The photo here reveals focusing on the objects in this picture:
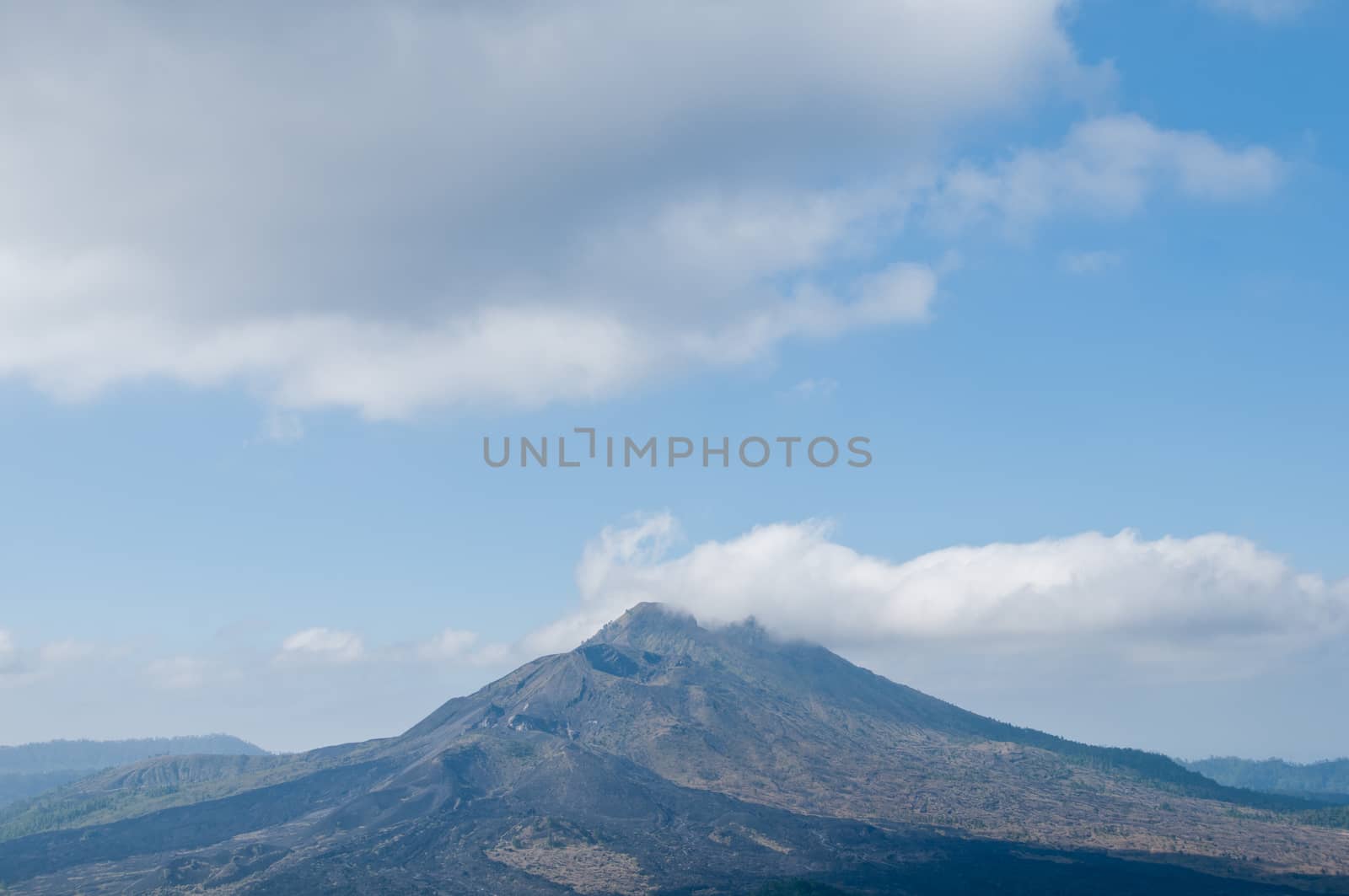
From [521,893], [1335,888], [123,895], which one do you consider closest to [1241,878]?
[1335,888]

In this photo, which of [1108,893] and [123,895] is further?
[123,895]

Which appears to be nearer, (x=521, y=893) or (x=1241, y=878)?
(x=521, y=893)

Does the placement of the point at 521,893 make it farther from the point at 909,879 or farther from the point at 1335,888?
the point at 1335,888

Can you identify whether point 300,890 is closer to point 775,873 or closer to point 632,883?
point 632,883

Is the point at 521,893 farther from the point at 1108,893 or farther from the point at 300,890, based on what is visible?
A: the point at 1108,893

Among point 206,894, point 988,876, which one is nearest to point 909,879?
point 988,876

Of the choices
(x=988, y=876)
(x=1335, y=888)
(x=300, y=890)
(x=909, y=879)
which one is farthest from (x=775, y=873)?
(x=1335, y=888)
